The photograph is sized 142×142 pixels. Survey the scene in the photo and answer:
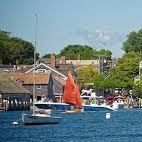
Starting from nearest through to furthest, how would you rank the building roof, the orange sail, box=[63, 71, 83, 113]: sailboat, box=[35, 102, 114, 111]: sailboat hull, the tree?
the orange sail → box=[63, 71, 83, 113]: sailboat → box=[35, 102, 114, 111]: sailboat hull → the building roof → the tree

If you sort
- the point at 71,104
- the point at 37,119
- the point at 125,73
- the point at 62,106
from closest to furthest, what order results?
the point at 37,119, the point at 71,104, the point at 62,106, the point at 125,73

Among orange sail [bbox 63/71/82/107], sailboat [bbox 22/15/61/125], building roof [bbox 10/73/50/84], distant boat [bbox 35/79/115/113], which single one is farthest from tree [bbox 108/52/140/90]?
sailboat [bbox 22/15/61/125]

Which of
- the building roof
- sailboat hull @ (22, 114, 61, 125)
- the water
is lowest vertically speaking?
the water

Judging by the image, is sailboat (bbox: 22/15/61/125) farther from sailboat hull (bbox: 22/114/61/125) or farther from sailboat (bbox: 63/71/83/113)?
sailboat (bbox: 63/71/83/113)

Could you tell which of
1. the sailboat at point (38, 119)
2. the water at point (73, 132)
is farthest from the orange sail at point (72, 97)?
the sailboat at point (38, 119)

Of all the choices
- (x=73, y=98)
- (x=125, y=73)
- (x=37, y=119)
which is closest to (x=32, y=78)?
(x=73, y=98)

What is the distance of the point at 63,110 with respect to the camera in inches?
5684

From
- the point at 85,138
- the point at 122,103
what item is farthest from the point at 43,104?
the point at 85,138

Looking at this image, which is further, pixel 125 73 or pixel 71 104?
pixel 125 73

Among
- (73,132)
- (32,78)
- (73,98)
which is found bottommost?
(73,132)

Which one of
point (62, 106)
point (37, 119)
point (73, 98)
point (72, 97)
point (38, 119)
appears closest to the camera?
point (37, 119)

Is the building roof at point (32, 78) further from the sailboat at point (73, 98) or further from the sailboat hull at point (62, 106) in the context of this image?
the sailboat at point (73, 98)

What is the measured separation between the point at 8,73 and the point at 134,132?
8972 centimetres

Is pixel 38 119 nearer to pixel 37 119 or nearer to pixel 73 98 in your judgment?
pixel 37 119
